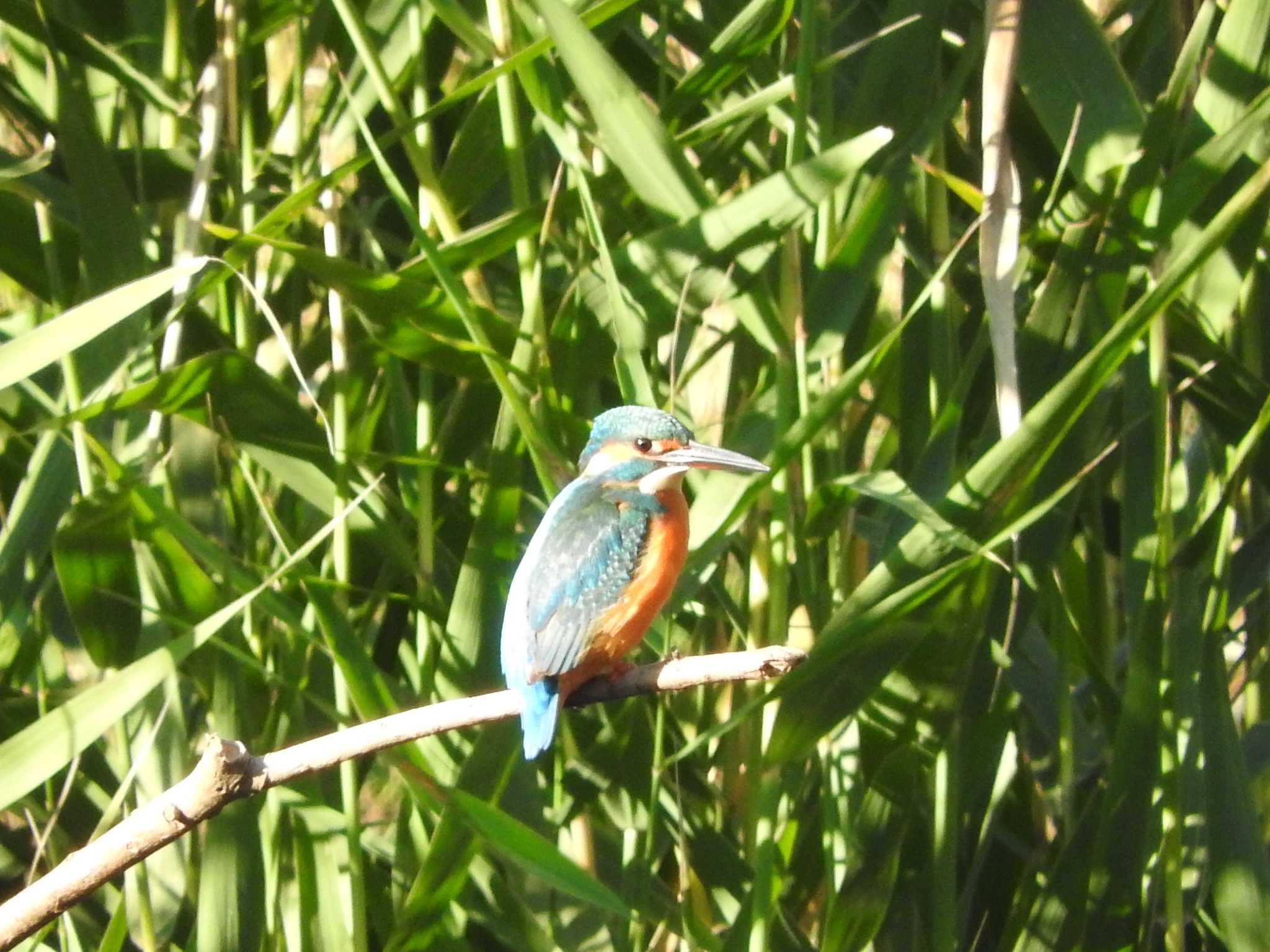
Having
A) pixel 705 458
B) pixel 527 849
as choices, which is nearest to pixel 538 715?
pixel 527 849

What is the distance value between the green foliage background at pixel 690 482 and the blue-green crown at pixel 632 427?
4 centimetres

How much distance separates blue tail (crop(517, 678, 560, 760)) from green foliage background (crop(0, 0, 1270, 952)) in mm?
120

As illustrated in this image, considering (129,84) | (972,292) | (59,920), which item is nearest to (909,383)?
(972,292)

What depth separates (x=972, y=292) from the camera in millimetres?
1962

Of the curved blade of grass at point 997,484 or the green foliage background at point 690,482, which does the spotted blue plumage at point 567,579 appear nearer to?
the green foliage background at point 690,482

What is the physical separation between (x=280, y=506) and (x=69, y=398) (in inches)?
14.0

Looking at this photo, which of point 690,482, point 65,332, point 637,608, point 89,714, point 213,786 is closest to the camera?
point 213,786

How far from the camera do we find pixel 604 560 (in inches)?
69.2

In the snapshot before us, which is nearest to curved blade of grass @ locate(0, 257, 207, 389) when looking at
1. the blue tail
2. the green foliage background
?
the green foliage background

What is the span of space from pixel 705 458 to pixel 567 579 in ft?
0.77

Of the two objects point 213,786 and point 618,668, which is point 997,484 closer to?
point 618,668

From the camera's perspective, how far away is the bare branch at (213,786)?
1153mm

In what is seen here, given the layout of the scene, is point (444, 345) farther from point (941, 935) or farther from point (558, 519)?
point (941, 935)

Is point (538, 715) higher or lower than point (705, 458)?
lower
